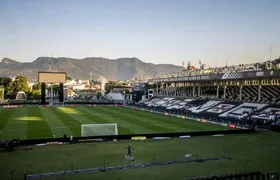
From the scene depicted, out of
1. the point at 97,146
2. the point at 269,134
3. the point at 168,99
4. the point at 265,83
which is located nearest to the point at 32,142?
the point at 97,146

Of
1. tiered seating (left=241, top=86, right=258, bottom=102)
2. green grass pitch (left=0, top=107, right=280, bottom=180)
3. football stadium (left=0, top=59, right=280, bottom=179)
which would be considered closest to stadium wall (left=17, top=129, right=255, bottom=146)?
football stadium (left=0, top=59, right=280, bottom=179)

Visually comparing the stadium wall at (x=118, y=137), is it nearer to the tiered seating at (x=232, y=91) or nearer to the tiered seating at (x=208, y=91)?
the tiered seating at (x=232, y=91)

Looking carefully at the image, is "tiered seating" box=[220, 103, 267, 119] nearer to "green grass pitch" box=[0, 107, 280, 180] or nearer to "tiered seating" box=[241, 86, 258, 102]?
"tiered seating" box=[241, 86, 258, 102]

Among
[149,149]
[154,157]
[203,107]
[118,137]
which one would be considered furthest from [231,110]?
[154,157]

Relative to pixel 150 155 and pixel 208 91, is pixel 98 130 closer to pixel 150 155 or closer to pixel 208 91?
pixel 150 155

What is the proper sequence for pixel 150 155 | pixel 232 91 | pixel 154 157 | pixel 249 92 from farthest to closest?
pixel 232 91 < pixel 249 92 < pixel 150 155 < pixel 154 157

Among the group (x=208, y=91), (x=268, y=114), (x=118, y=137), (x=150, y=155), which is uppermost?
(x=208, y=91)

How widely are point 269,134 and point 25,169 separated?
1155 inches

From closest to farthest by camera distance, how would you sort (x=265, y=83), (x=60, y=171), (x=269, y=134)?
(x=60, y=171)
(x=269, y=134)
(x=265, y=83)

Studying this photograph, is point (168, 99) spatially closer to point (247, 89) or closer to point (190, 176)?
point (247, 89)

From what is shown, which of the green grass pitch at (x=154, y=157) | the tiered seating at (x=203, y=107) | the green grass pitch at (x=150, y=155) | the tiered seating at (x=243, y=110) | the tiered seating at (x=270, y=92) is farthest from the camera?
the tiered seating at (x=203, y=107)

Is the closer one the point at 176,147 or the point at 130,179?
the point at 130,179

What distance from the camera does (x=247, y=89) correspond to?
70.8m

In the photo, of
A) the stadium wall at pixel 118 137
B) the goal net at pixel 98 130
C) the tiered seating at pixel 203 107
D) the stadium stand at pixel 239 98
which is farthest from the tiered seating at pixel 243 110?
the goal net at pixel 98 130
